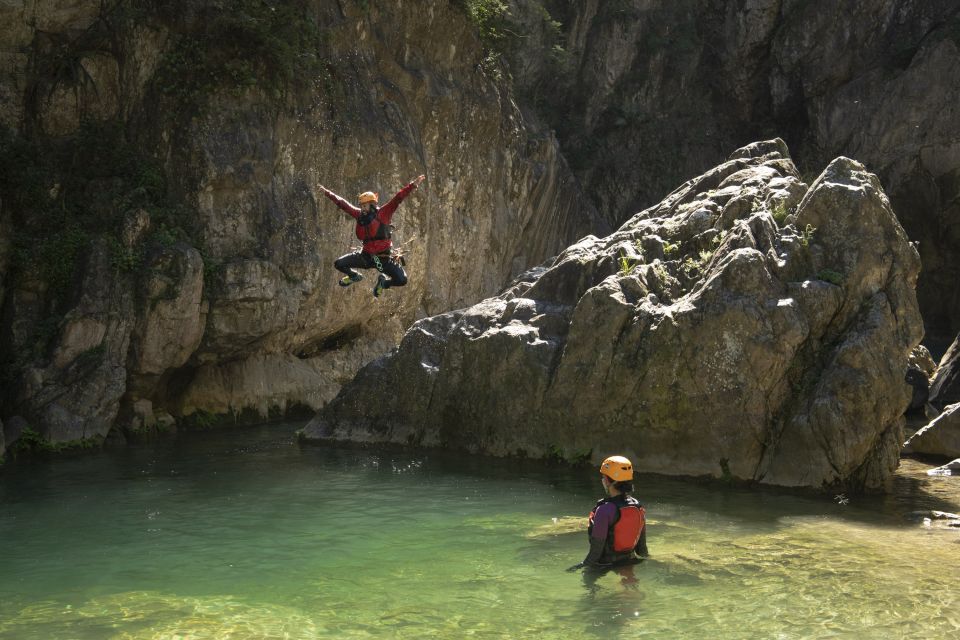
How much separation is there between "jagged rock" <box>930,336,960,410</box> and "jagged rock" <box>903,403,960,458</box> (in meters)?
5.57

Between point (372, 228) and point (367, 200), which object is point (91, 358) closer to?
point (372, 228)

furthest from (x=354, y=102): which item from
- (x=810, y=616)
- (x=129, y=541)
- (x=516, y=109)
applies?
(x=810, y=616)

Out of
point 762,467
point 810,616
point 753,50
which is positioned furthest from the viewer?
point 753,50

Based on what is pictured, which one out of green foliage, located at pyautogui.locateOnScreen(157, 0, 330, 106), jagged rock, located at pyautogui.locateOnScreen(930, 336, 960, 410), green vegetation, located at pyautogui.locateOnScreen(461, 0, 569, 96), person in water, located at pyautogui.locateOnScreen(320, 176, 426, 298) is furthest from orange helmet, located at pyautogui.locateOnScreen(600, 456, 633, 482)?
green vegetation, located at pyautogui.locateOnScreen(461, 0, 569, 96)

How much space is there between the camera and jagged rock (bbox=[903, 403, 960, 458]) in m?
17.2

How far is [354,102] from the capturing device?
79.2 ft

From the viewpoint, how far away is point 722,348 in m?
14.3

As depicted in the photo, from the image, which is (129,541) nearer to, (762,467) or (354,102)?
(762,467)

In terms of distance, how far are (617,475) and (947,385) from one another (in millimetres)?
17238

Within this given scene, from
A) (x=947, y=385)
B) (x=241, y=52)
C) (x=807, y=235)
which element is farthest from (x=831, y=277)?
(x=241, y=52)

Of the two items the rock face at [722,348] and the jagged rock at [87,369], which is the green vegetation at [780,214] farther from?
the jagged rock at [87,369]

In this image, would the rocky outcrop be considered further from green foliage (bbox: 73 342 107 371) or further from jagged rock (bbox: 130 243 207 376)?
green foliage (bbox: 73 342 107 371)

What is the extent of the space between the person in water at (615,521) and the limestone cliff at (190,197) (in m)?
11.9

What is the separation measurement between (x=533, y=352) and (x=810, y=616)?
8.59 metres
